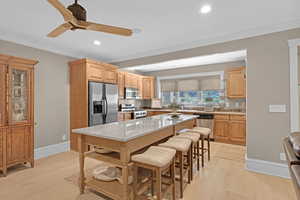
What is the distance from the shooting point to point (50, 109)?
12.2ft

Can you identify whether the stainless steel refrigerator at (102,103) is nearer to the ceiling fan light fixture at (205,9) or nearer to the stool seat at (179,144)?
the stool seat at (179,144)

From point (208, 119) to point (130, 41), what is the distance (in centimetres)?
329

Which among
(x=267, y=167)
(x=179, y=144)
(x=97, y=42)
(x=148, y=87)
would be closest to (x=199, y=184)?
(x=179, y=144)

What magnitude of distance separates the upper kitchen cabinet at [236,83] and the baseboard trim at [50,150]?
5.03 meters

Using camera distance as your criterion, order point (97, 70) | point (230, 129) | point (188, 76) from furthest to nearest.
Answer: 1. point (188, 76)
2. point (230, 129)
3. point (97, 70)

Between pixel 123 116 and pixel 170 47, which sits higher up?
pixel 170 47

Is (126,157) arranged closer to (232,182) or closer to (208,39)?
(232,182)

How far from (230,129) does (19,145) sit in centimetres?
509

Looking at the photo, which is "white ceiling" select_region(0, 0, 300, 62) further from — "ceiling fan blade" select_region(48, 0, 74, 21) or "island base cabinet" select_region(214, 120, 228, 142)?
"island base cabinet" select_region(214, 120, 228, 142)

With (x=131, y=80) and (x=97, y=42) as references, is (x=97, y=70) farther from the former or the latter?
(x=131, y=80)

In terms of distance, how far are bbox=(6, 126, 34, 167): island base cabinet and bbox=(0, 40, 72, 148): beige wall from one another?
54 centimetres

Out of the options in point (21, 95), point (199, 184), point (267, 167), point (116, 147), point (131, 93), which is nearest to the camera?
point (116, 147)

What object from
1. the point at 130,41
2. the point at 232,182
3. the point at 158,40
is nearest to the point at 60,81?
the point at 130,41

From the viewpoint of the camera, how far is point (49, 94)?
12.2ft
